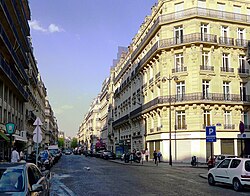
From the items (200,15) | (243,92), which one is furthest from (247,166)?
(243,92)

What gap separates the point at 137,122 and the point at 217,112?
19.0 m

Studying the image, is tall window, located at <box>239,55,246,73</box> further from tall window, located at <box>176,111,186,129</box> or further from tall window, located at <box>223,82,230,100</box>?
tall window, located at <box>176,111,186,129</box>

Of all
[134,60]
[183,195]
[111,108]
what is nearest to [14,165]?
[183,195]

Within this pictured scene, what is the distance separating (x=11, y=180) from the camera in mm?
7473

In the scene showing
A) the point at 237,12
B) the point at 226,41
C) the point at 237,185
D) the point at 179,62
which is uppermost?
the point at 237,12

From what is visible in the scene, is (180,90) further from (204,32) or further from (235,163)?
(235,163)

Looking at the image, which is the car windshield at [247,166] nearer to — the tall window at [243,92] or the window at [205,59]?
the window at [205,59]

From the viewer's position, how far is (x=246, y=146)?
143 feet

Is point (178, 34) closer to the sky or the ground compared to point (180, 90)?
closer to the sky

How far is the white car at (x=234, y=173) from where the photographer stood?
15.6 meters

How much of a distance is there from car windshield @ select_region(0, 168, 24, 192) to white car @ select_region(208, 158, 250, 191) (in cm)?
1092

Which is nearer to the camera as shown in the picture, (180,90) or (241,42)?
(180,90)

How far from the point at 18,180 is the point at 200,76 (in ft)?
120

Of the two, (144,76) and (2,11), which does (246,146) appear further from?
(2,11)
